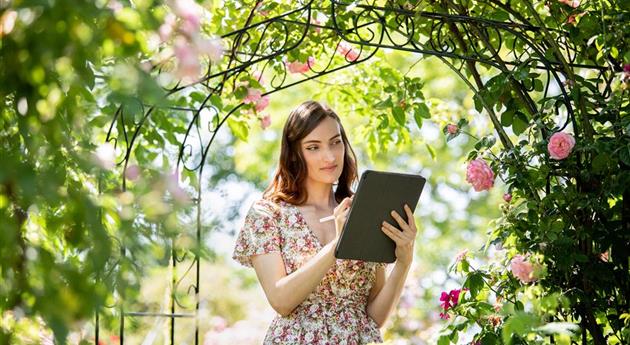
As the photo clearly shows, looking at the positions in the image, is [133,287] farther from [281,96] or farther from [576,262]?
[281,96]

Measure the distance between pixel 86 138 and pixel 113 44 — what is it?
25cm

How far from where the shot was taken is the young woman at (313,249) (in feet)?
10.2

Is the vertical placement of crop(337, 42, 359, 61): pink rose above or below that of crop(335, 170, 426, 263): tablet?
above

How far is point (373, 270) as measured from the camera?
3.28 meters

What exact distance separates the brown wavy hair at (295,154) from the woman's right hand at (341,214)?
25 cm

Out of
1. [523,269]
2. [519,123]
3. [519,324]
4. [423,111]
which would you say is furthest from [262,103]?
[519,324]

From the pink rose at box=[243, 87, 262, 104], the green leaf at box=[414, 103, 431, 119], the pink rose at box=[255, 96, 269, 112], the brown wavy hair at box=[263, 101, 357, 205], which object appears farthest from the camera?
the pink rose at box=[255, 96, 269, 112]

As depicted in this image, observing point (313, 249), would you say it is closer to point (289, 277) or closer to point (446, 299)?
point (289, 277)

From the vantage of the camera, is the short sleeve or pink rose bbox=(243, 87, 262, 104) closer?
the short sleeve

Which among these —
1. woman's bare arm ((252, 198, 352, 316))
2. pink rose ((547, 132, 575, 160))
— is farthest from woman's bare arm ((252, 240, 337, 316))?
pink rose ((547, 132, 575, 160))

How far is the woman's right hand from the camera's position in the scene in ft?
9.89

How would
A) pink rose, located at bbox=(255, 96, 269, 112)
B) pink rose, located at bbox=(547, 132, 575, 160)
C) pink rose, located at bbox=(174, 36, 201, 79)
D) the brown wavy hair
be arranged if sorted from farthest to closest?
pink rose, located at bbox=(255, 96, 269, 112), the brown wavy hair, pink rose, located at bbox=(547, 132, 575, 160), pink rose, located at bbox=(174, 36, 201, 79)

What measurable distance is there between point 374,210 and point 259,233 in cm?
40

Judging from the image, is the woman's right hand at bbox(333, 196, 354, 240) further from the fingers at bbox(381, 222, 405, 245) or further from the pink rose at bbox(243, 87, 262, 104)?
the pink rose at bbox(243, 87, 262, 104)
